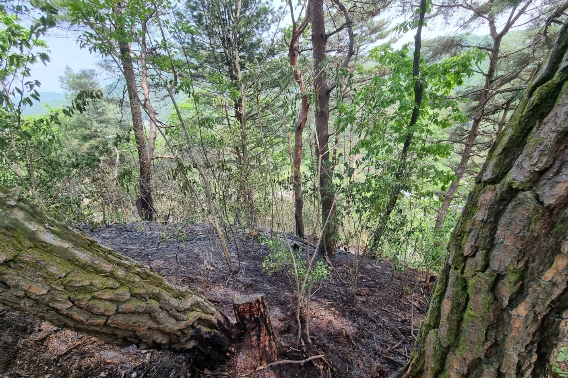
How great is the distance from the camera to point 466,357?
2.61 feet

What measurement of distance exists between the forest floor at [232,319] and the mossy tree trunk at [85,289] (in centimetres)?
38

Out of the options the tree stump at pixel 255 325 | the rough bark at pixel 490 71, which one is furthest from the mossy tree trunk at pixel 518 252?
the rough bark at pixel 490 71

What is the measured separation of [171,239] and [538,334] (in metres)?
3.98

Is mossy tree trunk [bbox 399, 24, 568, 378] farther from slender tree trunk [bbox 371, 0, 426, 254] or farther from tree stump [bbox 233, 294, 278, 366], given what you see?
slender tree trunk [bbox 371, 0, 426, 254]

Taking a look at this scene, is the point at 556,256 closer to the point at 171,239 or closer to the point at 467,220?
the point at 467,220

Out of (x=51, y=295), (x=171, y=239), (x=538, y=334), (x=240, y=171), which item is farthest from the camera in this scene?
(x=171, y=239)

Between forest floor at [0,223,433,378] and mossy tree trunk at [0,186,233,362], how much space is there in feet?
1.25

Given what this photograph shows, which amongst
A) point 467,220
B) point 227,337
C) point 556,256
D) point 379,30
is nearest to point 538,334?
point 556,256

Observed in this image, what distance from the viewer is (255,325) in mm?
1384

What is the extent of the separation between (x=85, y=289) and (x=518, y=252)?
1.41m

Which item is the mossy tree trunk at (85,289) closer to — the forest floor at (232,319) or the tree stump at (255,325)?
the tree stump at (255,325)

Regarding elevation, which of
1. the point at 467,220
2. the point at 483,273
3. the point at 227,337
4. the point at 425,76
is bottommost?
the point at 227,337

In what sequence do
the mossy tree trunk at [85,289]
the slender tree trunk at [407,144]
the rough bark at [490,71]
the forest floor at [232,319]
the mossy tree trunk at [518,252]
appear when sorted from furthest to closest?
1. the rough bark at [490,71]
2. the slender tree trunk at [407,144]
3. the forest floor at [232,319]
4. the mossy tree trunk at [85,289]
5. the mossy tree trunk at [518,252]

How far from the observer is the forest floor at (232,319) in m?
1.28
